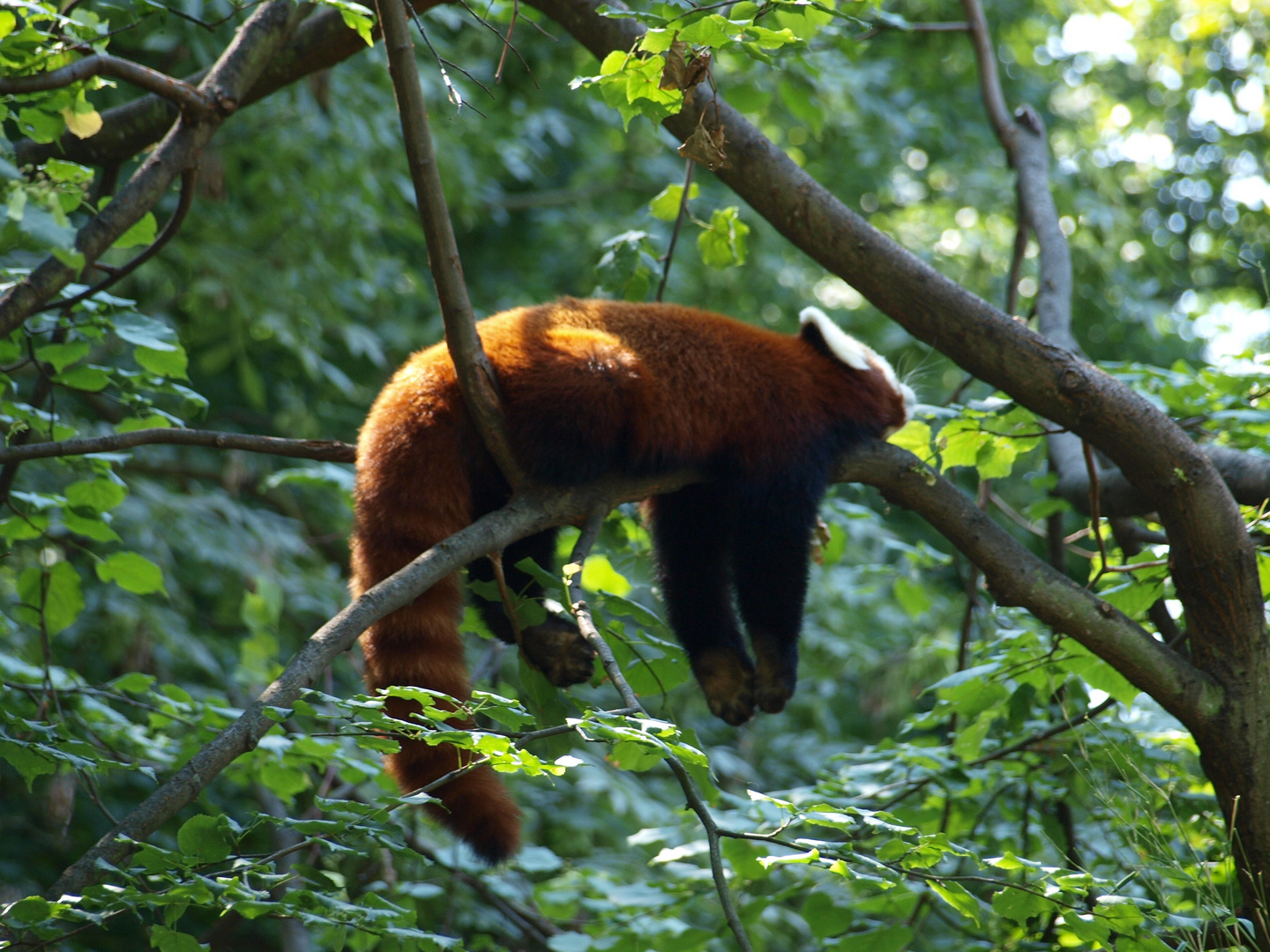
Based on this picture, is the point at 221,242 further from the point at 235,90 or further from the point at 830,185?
the point at 830,185

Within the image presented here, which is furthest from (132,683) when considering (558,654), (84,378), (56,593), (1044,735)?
(1044,735)

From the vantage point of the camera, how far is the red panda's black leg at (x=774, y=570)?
2.77 metres

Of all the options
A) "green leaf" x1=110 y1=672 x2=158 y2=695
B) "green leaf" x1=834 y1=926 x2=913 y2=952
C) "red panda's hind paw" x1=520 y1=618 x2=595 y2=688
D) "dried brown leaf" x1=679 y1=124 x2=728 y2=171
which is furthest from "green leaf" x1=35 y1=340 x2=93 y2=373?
"green leaf" x1=834 y1=926 x2=913 y2=952

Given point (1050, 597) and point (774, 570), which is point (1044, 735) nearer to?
Result: point (1050, 597)

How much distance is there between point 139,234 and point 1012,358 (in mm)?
2177

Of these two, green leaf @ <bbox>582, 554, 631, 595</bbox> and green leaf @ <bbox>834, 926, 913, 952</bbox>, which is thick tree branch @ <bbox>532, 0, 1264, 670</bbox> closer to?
green leaf @ <bbox>834, 926, 913, 952</bbox>

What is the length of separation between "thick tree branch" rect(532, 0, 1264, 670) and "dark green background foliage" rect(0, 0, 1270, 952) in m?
0.22

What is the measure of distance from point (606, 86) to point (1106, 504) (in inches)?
75.9

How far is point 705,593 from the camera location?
3129 millimetres

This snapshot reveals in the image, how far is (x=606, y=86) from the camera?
2090 millimetres

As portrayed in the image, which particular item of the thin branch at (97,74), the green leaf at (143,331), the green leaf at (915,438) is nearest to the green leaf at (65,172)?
the thin branch at (97,74)

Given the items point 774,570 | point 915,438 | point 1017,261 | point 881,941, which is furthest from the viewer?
point 1017,261

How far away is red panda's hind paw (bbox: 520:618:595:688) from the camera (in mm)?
2498

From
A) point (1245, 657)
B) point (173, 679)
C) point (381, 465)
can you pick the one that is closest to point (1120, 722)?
point (1245, 657)
